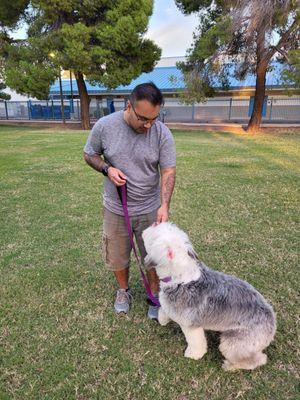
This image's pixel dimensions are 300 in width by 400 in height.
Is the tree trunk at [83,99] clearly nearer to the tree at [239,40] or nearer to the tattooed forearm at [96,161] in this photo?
the tree at [239,40]

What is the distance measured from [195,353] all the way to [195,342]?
0.10 m

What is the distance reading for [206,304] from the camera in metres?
2.54

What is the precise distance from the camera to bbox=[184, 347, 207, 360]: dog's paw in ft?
8.70

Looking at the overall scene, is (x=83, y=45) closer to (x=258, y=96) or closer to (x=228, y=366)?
(x=258, y=96)

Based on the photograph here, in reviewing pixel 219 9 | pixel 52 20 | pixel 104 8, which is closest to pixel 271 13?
pixel 219 9

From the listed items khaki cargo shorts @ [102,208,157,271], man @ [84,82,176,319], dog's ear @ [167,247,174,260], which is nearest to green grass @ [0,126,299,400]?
khaki cargo shorts @ [102,208,157,271]

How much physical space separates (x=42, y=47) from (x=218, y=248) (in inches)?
743

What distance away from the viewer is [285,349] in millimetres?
2814

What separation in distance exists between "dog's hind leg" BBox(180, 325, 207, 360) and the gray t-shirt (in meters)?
1.03

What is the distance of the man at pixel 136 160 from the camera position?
8.27 ft

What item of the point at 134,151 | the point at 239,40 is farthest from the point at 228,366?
the point at 239,40

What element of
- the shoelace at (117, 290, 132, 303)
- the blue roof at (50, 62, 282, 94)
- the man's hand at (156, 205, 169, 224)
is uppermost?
the blue roof at (50, 62, 282, 94)

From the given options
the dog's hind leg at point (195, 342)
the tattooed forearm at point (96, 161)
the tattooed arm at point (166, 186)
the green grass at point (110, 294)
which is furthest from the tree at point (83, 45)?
the dog's hind leg at point (195, 342)

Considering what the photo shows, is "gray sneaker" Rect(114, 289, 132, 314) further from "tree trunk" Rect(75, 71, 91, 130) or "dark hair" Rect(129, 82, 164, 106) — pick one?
"tree trunk" Rect(75, 71, 91, 130)
